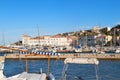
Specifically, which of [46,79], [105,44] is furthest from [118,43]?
[46,79]

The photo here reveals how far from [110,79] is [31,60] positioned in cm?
4456

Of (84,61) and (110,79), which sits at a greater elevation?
(84,61)

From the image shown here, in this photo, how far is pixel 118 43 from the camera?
186m

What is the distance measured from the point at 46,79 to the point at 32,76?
190 centimetres

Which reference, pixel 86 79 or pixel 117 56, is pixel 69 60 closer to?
pixel 86 79

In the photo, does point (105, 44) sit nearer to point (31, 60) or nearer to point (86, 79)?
point (31, 60)

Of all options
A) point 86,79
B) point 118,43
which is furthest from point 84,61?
point 118,43

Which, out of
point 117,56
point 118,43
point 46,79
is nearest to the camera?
point 46,79

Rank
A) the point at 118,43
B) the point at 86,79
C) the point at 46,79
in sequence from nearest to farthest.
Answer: the point at 46,79 → the point at 86,79 → the point at 118,43

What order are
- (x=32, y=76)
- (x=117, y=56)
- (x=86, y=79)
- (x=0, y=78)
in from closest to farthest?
(x=0, y=78) → (x=32, y=76) → (x=86, y=79) → (x=117, y=56)

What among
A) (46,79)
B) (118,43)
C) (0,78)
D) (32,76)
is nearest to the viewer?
(0,78)

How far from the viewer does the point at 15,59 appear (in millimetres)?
82375

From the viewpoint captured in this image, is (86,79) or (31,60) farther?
(31,60)

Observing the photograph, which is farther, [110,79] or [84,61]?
[110,79]
